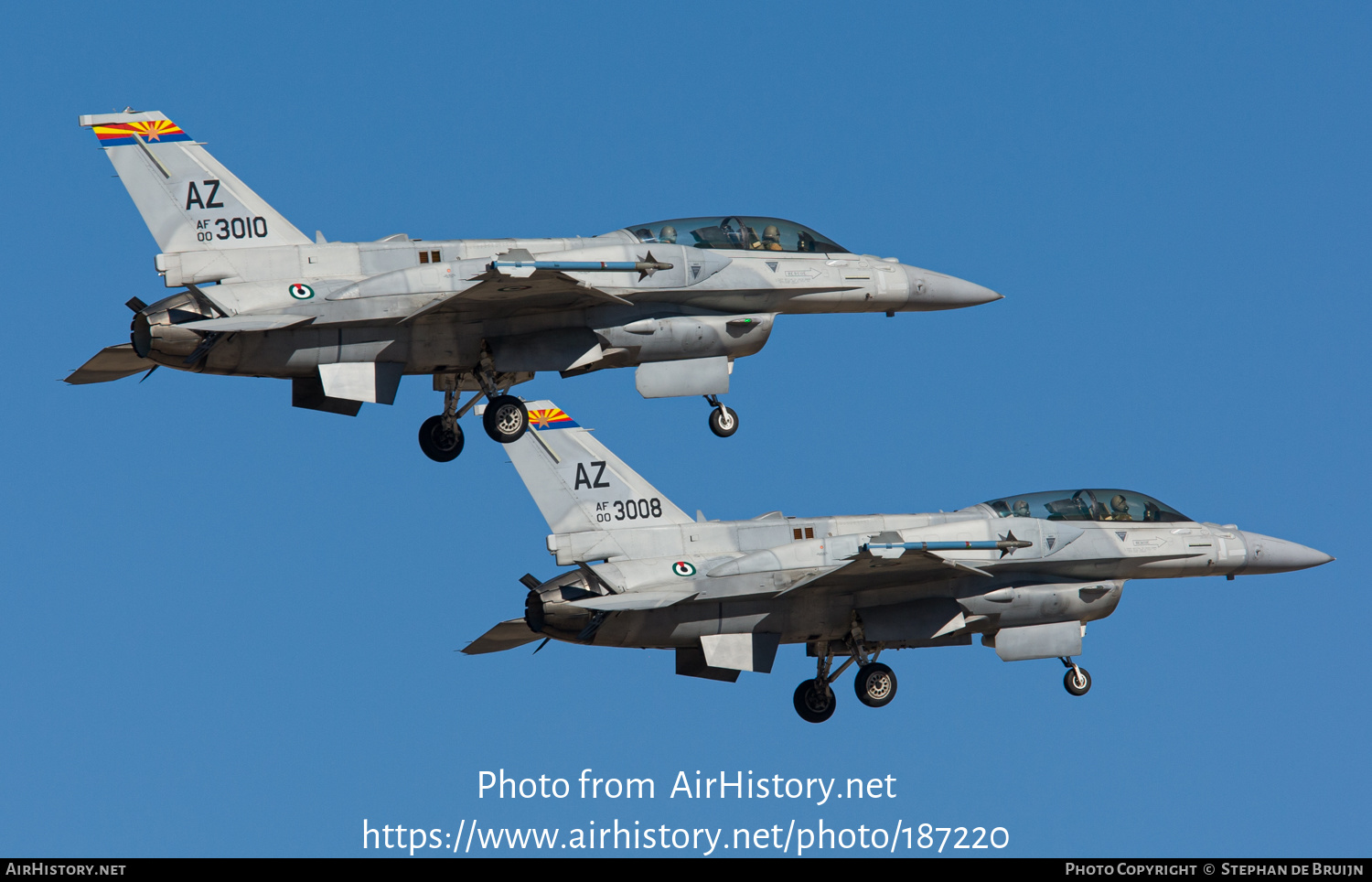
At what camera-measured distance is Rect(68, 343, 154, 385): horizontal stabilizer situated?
30.4 m

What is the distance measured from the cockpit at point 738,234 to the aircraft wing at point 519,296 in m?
2.07

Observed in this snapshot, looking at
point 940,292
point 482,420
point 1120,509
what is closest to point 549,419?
point 482,420

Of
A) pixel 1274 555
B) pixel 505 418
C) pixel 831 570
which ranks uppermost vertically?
pixel 1274 555

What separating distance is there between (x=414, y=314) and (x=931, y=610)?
10.1 m

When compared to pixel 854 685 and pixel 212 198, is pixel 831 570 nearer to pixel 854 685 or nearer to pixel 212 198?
pixel 854 685

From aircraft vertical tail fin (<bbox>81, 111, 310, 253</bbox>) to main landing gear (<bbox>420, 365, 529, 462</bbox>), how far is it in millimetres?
3176

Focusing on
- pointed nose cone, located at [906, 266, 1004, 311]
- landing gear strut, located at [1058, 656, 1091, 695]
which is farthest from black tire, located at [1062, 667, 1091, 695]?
pointed nose cone, located at [906, 266, 1004, 311]

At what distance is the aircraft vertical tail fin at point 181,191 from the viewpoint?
1145 inches

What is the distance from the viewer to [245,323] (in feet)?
91.1

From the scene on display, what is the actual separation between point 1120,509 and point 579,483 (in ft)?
29.4

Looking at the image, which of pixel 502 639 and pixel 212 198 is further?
pixel 502 639

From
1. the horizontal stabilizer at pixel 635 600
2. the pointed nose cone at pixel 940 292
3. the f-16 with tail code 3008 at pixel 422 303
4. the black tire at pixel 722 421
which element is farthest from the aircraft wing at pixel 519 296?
the pointed nose cone at pixel 940 292
